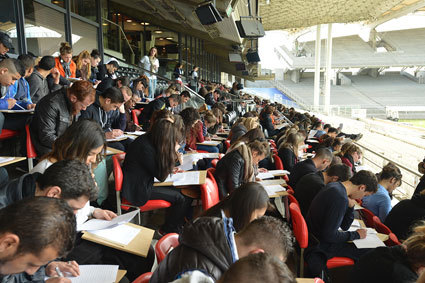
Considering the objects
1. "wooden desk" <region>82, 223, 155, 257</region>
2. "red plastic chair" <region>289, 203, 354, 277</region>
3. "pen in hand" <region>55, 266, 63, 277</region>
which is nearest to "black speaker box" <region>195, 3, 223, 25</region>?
"red plastic chair" <region>289, 203, 354, 277</region>

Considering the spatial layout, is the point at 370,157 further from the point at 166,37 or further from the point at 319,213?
the point at 166,37

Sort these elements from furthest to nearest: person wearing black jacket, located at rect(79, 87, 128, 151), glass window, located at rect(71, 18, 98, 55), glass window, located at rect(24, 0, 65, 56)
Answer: glass window, located at rect(71, 18, 98, 55) < glass window, located at rect(24, 0, 65, 56) < person wearing black jacket, located at rect(79, 87, 128, 151)

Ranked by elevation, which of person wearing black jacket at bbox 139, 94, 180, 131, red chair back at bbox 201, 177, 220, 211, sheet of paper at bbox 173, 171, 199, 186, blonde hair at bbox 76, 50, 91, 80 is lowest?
red chair back at bbox 201, 177, 220, 211

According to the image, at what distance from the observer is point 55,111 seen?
3.26m

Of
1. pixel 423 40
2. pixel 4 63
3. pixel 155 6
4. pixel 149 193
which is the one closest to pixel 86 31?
pixel 155 6

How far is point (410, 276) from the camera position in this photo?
184cm

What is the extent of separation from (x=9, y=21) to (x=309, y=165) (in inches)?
211

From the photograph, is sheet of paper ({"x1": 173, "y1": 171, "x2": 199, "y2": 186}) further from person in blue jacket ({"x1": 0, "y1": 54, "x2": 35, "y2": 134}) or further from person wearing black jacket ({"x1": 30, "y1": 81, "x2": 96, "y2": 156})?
person in blue jacket ({"x1": 0, "y1": 54, "x2": 35, "y2": 134})

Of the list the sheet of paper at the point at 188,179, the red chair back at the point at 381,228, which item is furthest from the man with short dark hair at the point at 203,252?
the red chair back at the point at 381,228

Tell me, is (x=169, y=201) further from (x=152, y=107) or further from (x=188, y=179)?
(x=152, y=107)

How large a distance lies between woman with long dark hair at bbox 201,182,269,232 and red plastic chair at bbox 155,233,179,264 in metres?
0.32

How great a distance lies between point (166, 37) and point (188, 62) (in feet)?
5.69

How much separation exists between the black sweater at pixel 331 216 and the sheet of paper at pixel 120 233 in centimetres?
147

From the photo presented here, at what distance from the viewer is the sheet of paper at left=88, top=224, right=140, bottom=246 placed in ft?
6.34
